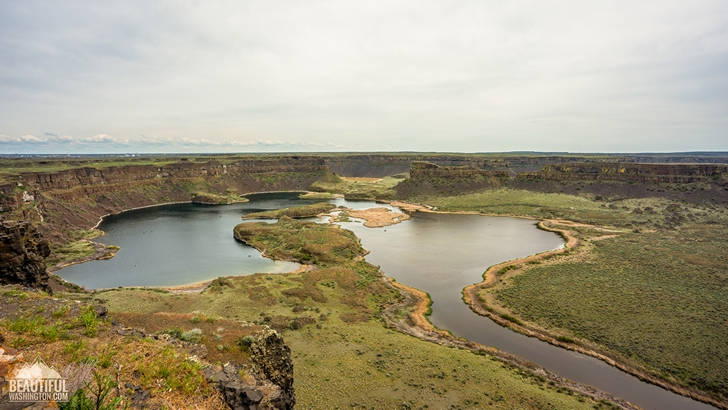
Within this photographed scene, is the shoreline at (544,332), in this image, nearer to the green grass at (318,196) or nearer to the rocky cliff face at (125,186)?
the rocky cliff face at (125,186)

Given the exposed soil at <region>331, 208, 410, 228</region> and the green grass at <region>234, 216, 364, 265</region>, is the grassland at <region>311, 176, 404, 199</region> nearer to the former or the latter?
A: the exposed soil at <region>331, 208, 410, 228</region>

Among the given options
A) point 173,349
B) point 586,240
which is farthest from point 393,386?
point 586,240

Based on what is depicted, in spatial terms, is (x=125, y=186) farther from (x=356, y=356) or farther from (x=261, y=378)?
(x=261, y=378)

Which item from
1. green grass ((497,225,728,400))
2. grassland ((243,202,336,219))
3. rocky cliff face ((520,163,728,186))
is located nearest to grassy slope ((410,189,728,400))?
green grass ((497,225,728,400))

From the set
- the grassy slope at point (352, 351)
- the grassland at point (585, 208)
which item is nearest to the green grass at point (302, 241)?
the grassy slope at point (352, 351)

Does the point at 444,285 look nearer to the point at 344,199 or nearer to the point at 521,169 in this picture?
the point at 344,199

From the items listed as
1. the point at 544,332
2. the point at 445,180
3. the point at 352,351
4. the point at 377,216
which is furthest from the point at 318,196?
the point at 352,351
